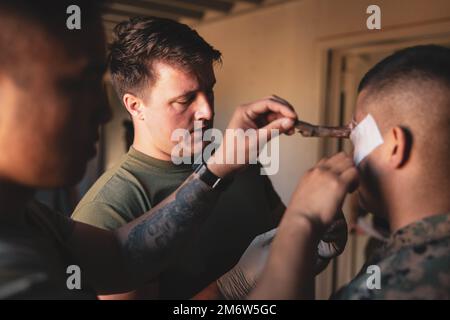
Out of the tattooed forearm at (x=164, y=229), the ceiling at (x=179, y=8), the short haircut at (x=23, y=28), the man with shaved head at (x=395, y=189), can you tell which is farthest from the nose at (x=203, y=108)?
the ceiling at (x=179, y=8)

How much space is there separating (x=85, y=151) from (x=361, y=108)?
499 mm

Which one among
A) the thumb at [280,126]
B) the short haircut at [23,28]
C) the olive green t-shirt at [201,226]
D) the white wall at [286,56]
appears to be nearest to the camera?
the short haircut at [23,28]

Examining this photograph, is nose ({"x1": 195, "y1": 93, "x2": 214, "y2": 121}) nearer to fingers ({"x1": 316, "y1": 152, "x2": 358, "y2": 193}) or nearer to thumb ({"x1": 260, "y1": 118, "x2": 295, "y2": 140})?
thumb ({"x1": 260, "y1": 118, "x2": 295, "y2": 140})

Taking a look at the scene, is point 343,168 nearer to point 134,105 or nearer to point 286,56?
point 134,105

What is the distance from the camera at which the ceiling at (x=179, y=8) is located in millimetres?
2451

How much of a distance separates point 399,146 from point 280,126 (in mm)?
210

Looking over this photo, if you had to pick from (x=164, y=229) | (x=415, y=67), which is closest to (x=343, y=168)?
(x=415, y=67)

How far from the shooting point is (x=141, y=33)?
49.2 inches

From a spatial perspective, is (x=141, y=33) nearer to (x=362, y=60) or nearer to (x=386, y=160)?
(x=386, y=160)

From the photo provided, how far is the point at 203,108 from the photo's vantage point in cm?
124

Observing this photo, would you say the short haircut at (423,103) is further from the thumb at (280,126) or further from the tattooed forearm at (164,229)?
the tattooed forearm at (164,229)

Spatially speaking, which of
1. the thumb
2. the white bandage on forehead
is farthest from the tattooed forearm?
the white bandage on forehead

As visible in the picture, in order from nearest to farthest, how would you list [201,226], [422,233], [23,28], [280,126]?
1. [23,28]
2. [422,233]
3. [280,126]
4. [201,226]

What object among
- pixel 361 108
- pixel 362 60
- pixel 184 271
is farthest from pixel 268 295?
pixel 362 60
